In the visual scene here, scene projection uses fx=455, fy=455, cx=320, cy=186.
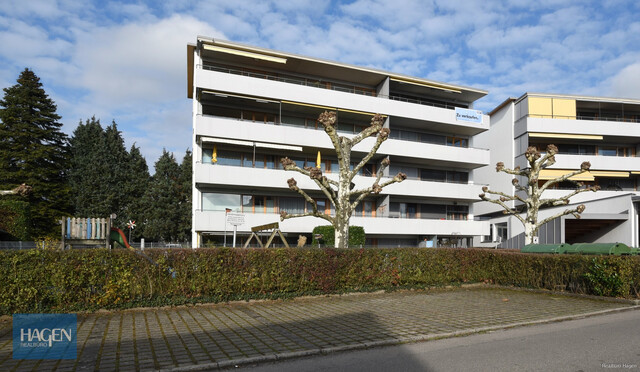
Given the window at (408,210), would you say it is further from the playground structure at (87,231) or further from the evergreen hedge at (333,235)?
the playground structure at (87,231)

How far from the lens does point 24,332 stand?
26.4ft

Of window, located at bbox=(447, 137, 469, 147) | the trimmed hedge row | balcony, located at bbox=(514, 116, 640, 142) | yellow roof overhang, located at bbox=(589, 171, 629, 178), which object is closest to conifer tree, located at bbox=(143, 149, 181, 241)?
window, located at bbox=(447, 137, 469, 147)

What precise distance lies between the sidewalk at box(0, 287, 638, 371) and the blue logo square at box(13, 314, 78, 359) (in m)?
0.16

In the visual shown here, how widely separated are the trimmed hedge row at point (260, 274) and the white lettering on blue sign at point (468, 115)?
24.3 metres

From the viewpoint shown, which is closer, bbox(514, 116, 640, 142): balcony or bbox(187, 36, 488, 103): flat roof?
bbox(187, 36, 488, 103): flat roof

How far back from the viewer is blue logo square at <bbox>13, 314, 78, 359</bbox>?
21.9 ft

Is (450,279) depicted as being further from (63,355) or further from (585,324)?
(63,355)

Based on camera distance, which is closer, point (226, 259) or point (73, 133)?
point (226, 259)

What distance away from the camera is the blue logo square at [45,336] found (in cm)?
666

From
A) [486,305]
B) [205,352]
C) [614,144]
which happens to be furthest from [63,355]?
[614,144]

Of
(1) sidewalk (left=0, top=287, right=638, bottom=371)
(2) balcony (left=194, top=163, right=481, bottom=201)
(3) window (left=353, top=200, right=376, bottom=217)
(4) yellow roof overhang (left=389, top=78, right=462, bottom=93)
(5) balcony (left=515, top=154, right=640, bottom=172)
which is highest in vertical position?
(4) yellow roof overhang (left=389, top=78, right=462, bottom=93)

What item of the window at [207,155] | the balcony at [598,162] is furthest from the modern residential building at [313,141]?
the balcony at [598,162]

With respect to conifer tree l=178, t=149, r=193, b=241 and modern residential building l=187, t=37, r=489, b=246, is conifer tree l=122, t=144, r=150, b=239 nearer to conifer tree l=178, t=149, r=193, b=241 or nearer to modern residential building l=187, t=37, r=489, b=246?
conifer tree l=178, t=149, r=193, b=241

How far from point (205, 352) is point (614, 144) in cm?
5016
